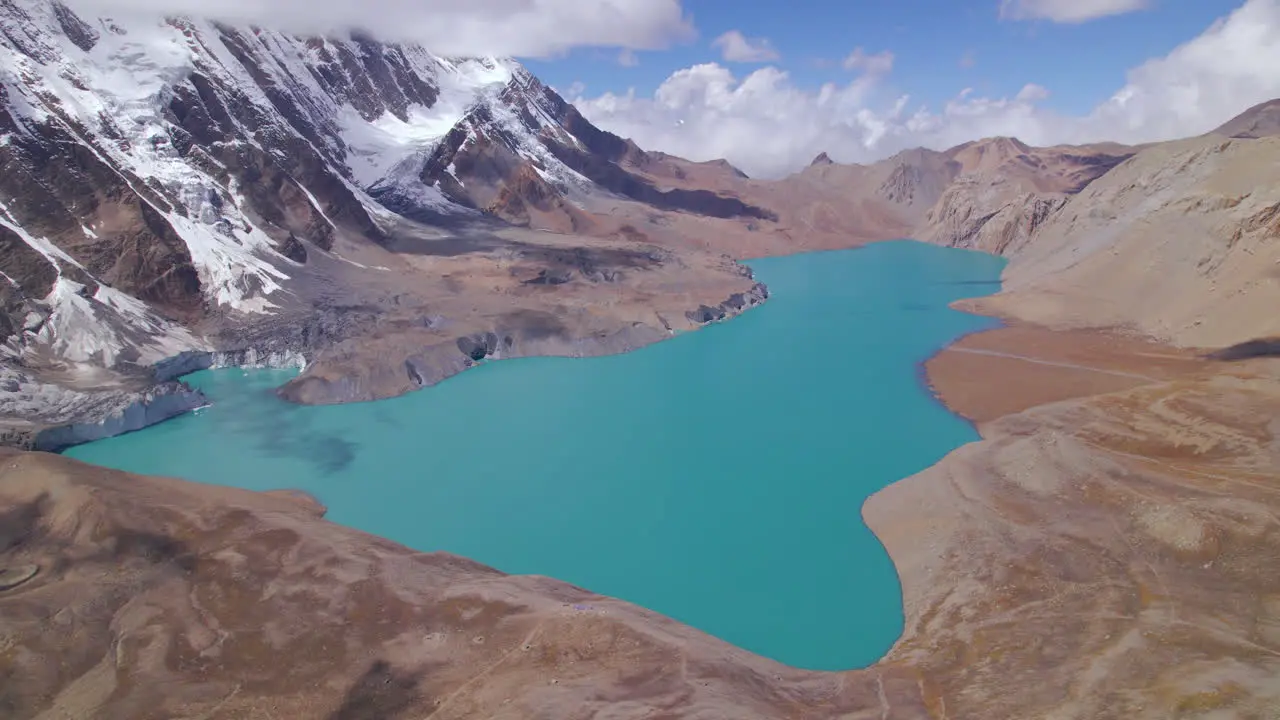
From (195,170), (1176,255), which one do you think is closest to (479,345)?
(195,170)

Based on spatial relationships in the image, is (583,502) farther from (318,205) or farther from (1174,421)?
(318,205)

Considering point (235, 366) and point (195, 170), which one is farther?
point (195, 170)

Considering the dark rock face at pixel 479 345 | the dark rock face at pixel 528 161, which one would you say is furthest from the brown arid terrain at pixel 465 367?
the dark rock face at pixel 528 161

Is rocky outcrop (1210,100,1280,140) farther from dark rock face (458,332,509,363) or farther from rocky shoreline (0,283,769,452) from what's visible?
dark rock face (458,332,509,363)

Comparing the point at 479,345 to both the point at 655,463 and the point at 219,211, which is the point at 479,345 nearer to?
the point at 655,463

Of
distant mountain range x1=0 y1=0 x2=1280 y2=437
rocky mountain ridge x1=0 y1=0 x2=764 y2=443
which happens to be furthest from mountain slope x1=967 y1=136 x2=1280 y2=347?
rocky mountain ridge x1=0 y1=0 x2=764 y2=443

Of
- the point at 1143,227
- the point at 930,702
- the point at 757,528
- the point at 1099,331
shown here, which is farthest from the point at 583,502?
the point at 1143,227
